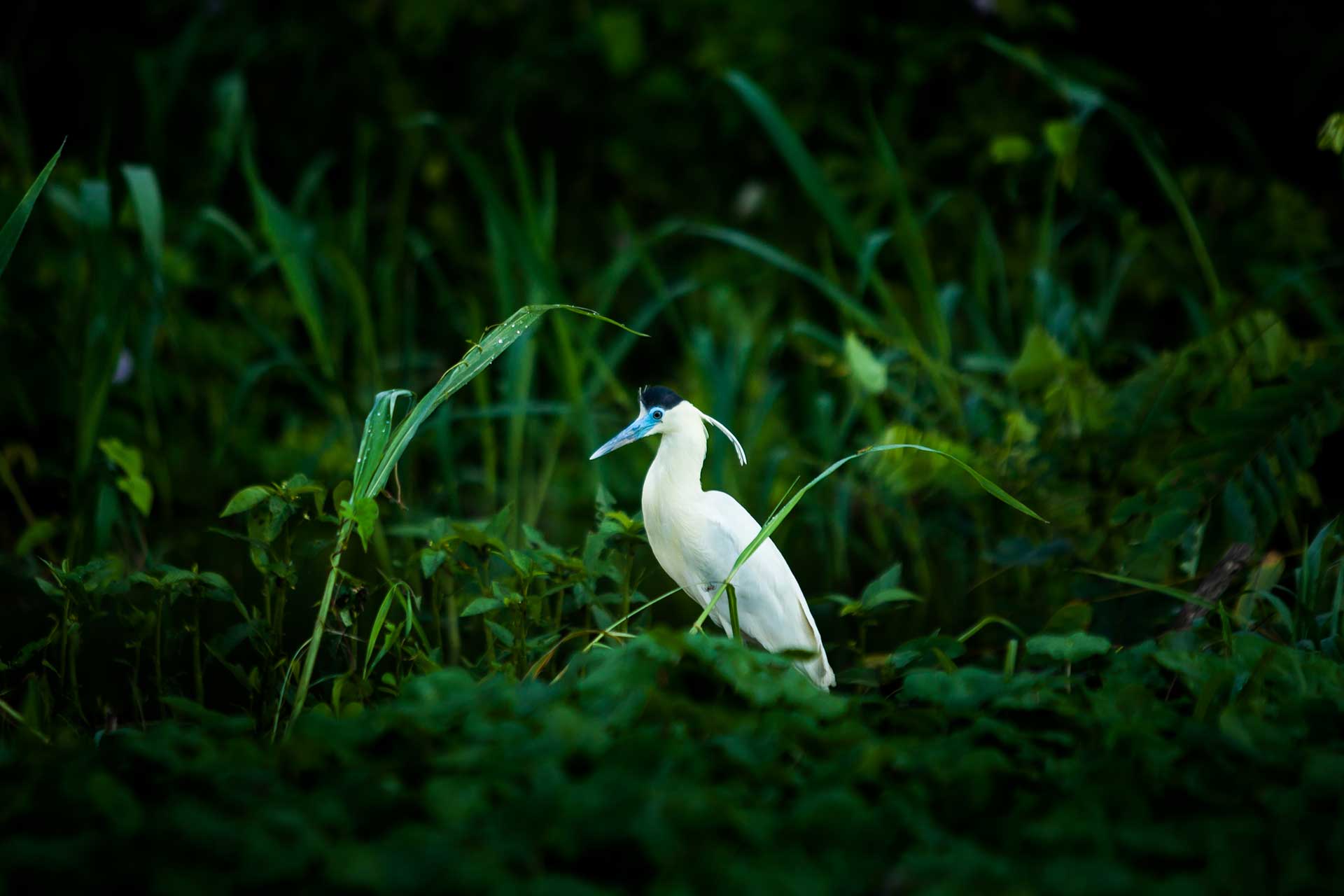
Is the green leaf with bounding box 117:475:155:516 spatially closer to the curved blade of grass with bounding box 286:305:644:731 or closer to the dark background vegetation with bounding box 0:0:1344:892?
the dark background vegetation with bounding box 0:0:1344:892

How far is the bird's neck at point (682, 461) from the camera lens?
2309 mm

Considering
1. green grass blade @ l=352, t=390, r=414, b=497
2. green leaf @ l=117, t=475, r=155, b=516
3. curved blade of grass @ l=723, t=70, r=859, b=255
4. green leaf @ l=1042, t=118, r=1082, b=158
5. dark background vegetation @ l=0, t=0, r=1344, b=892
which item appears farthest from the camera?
green leaf @ l=1042, t=118, r=1082, b=158

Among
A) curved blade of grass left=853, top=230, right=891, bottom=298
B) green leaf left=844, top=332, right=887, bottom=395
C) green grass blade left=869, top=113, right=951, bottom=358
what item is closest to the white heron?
green leaf left=844, top=332, right=887, bottom=395

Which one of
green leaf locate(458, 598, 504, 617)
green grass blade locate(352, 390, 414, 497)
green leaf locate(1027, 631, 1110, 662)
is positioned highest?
green grass blade locate(352, 390, 414, 497)

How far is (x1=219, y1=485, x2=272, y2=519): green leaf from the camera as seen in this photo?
6.35ft

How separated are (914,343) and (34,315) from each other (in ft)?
10.5

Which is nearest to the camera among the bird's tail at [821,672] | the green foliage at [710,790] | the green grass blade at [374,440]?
the green foliage at [710,790]

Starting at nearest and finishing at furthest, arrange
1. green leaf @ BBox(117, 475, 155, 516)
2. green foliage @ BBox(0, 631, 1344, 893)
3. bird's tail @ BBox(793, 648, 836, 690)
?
1. green foliage @ BBox(0, 631, 1344, 893)
2. bird's tail @ BBox(793, 648, 836, 690)
3. green leaf @ BBox(117, 475, 155, 516)

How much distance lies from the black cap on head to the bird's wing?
212 mm

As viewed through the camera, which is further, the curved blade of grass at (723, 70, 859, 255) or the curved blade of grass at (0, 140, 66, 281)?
the curved blade of grass at (723, 70, 859, 255)

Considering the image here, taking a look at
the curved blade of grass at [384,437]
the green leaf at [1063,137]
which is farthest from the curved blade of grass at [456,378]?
the green leaf at [1063,137]

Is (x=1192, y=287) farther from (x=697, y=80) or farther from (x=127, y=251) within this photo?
(x=127, y=251)

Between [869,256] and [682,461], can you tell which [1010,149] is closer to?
[869,256]

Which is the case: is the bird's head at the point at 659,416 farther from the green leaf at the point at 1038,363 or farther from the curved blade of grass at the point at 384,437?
the green leaf at the point at 1038,363
